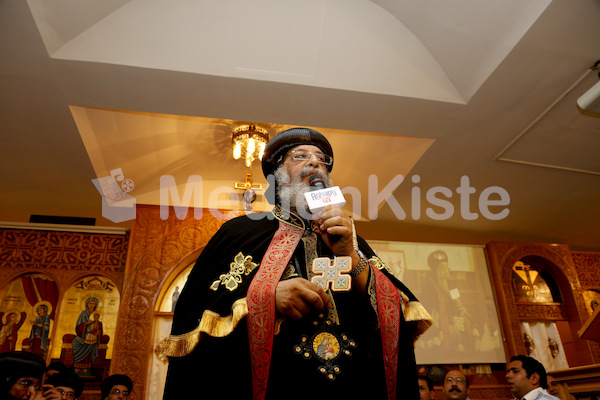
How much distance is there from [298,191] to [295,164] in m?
0.17

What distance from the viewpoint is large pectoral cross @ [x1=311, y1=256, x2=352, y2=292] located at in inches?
60.5

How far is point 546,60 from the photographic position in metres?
4.06

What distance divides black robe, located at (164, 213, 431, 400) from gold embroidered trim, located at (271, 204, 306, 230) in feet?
0.73

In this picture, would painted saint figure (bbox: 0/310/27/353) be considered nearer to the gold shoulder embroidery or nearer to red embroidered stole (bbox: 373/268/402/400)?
the gold shoulder embroidery

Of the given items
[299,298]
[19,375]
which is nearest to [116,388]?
[19,375]

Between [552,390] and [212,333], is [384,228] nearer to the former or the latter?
[552,390]

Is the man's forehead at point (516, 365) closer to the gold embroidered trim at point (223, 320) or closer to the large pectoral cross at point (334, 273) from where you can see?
the large pectoral cross at point (334, 273)

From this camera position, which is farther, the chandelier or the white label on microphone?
the chandelier

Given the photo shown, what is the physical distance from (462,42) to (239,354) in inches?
146

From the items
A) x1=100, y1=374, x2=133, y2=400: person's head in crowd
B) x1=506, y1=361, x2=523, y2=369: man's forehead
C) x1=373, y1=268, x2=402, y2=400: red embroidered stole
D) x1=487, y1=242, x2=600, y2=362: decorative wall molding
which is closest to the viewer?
x1=373, y1=268, x2=402, y2=400: red embroidered stole

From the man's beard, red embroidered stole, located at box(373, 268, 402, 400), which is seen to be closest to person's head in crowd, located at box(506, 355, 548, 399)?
red embroidered stole, located at box(373, 268, 402, 400)

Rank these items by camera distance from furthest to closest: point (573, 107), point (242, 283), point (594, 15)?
1. point (573, 107)
2. point (594, 15)
3. point (242, 283)

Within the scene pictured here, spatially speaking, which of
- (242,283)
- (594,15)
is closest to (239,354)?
(242,283)

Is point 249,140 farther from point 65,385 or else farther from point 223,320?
point 223,320
